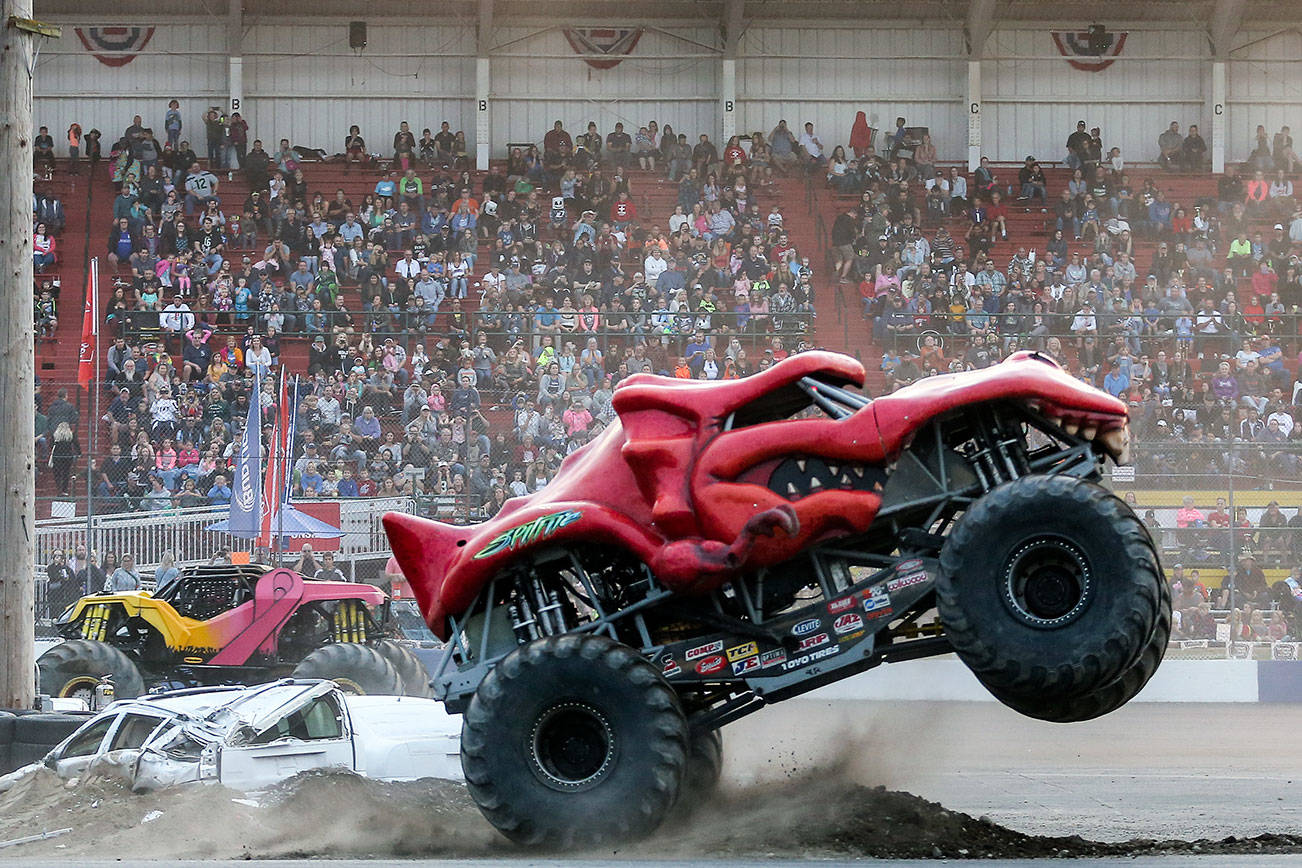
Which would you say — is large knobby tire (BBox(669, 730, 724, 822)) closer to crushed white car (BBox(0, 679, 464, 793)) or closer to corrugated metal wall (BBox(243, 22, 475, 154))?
crushed white car (BBox(0, 679, 464, 793))

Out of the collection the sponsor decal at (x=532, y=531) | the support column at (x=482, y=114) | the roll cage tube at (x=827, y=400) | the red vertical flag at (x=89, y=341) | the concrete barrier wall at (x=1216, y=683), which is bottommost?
the concrete barrier wall at (x=1216, y=683)

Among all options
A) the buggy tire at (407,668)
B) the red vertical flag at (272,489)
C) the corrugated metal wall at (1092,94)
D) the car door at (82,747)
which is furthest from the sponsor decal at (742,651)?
the corrugated metal wall at (1092,94)

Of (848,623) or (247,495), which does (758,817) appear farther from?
(247,495)

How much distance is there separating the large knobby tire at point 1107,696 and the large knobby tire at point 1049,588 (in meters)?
0.17

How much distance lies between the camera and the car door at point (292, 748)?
10.8 meters

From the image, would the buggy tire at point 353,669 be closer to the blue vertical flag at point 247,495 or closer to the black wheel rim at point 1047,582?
the blue vertical flag at point 247,495

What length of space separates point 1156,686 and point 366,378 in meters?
11.3

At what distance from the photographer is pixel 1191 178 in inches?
1189

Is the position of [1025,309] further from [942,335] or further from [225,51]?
[225,51]

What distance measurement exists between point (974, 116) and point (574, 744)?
23.9 meters

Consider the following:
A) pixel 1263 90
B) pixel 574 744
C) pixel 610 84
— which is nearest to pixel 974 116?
pixel 1263 90

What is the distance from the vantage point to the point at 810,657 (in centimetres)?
848

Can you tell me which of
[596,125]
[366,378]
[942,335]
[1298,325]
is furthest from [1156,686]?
[596,125]

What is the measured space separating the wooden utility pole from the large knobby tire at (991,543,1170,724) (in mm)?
7332
